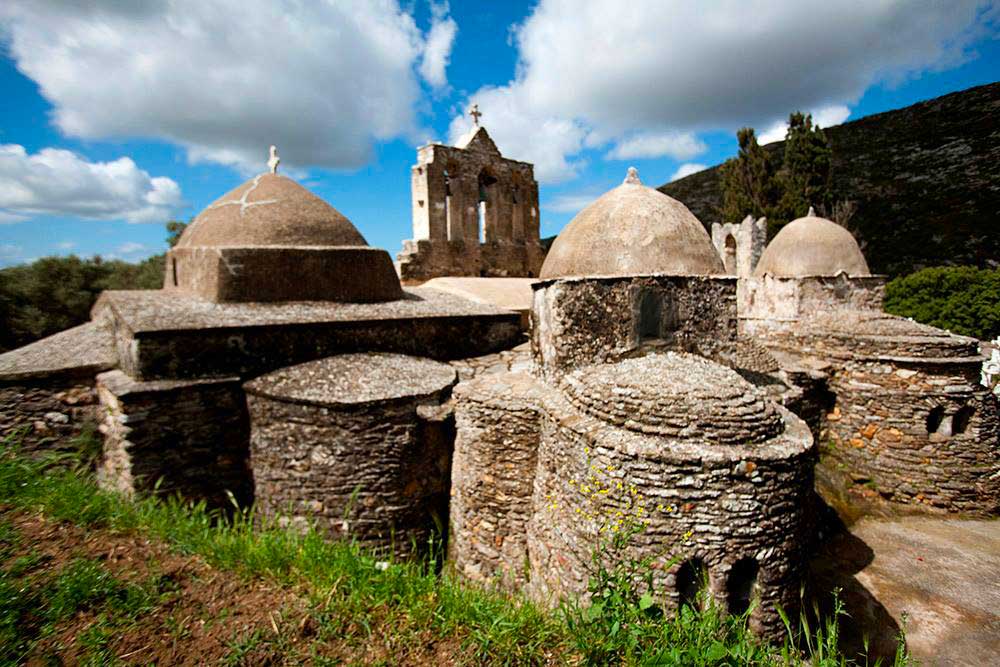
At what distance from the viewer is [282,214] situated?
7508 millimetres

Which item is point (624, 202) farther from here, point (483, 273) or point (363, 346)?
point (483, 273)

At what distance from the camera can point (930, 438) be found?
267 inches

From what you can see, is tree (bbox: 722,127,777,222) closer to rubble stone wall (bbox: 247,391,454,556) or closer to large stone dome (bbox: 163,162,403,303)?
large stone dome (bbox: 163,162,403,303)

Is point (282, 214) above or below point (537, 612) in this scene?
above

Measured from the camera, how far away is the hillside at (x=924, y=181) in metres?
22.3

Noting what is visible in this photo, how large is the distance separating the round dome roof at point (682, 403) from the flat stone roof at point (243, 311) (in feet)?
12.6

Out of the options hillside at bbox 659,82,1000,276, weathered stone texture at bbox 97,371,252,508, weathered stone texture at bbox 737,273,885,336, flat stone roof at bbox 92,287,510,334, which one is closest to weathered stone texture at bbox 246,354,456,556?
weathered stone texture at bbox 97,371,252,508

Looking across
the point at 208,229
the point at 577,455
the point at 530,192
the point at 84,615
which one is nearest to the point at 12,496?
the point at 84,615

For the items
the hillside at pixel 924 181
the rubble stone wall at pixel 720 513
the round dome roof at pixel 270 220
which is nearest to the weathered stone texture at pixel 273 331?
the round dome roof at pixel 270 220

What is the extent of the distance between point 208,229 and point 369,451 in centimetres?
466

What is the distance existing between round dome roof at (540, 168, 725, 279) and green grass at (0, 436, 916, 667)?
3527 mm

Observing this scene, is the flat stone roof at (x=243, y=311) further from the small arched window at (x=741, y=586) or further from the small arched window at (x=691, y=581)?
the small arched window at (x=741, y=586)

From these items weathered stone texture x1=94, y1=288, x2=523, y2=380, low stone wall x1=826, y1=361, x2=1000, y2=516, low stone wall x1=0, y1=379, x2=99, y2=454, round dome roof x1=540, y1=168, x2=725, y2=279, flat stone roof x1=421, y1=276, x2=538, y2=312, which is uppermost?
round dome roof x1=540, y1=168, x2=725, y2=279

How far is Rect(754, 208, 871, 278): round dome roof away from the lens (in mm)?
10242
